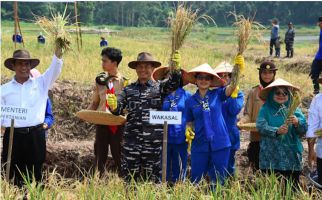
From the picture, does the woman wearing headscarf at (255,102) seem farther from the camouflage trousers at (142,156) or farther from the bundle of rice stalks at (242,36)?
the camouflage trousers at (142,156)

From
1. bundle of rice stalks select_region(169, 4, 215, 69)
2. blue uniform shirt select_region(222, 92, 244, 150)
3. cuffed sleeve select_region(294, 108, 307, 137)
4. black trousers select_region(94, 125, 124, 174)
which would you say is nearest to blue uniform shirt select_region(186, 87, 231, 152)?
blue uniform shirt select_region(222, 92, 244, 150)

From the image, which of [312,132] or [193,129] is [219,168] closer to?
[193,129]

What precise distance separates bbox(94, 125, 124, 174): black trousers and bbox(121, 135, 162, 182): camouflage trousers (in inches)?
21.3

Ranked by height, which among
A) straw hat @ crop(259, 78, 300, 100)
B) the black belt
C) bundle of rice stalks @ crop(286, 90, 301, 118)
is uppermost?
straw hat @ crop(259, 78, 300, 100)

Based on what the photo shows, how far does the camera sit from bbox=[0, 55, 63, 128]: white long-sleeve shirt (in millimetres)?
3811

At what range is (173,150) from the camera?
4.12 meters

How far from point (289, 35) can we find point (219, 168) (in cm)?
1246

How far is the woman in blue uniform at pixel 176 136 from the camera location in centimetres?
401

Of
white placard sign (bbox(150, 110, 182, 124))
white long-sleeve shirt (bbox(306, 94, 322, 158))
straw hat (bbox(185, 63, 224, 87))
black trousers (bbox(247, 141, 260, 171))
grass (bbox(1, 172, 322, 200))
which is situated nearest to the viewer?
grass (bbox(1, 172, 322, 200))

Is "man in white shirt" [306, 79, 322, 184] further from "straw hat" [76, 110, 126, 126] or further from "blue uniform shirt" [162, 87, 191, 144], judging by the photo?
"straw hat" [76, 110, 126, 126]

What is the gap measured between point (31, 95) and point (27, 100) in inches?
1.9

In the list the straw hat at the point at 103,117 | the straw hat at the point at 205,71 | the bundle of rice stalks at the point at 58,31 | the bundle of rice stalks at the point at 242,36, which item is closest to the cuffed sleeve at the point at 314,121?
the bundle of rice stalks at the point at 242,36

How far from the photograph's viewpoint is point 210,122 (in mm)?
3852

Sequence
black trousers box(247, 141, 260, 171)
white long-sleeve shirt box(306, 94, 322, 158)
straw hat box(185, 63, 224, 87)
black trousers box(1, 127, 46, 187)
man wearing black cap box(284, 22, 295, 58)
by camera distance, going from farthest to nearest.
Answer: man wearing black cap box(284, 22, 295, 58) < black trousers box(247, 141, 260, 171) < black trousers box(1, 127, 46, 187) < straw hat box(185, 63, 224, 87) < white long-sleeve shirt box(306, 94, 322, 158)
